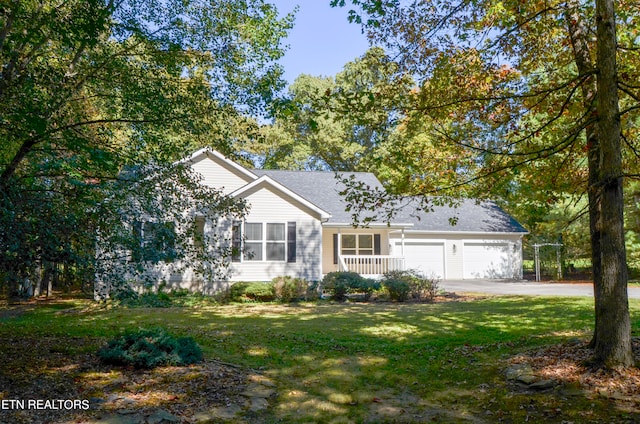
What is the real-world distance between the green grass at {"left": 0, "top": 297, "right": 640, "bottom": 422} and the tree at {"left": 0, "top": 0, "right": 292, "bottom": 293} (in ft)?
9.89

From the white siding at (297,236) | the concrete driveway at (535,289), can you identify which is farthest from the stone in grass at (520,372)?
the white siding at (297,236)

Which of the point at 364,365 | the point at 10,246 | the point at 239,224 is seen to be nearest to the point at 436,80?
the point at 364,365

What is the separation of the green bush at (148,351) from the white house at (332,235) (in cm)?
891

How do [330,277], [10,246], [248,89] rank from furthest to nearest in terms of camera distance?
[330,277], [248,89], [10,246]

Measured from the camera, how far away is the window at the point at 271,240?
18.9 meters

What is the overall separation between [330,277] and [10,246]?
1325 cm

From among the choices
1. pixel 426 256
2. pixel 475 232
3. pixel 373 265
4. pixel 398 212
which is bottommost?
pixel 373 265

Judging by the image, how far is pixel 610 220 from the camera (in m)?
5.58

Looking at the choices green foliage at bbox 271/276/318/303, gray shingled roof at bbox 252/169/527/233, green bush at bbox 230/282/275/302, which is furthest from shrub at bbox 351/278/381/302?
gray shingled roof at bbox 252/169/527/233

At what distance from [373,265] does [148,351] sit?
51.6 feet

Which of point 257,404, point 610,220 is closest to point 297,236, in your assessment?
point 257,404

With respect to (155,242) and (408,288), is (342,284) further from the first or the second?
(155,242)

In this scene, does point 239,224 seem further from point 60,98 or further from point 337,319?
point 60,98

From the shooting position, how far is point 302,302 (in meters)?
16.5
